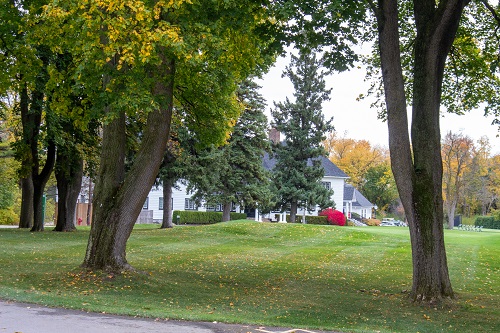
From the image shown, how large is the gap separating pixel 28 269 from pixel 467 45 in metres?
13.4

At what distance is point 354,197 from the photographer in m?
78.8

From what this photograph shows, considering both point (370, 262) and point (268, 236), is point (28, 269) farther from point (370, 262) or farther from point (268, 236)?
point (268, 236)

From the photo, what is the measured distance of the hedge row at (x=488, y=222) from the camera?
72.8 metres

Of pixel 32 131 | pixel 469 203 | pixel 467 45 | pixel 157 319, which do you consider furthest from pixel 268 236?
pixel 469 203

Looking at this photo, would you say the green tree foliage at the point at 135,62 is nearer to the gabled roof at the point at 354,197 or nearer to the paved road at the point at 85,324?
the paved road at the point at 85,324

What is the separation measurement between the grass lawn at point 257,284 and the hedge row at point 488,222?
48498 mm

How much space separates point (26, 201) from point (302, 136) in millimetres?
23076

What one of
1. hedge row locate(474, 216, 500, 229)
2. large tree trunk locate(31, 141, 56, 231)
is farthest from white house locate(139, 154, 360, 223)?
large tree trunk locate(31, 141, 56, 231)

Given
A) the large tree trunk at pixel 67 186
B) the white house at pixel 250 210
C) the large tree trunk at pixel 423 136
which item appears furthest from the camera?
the white house at pixel 250 210

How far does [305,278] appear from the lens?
17.2m

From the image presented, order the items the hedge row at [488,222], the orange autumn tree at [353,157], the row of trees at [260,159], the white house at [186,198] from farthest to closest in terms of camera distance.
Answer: the orange autumn tree at [353,157], the hedge row at [488,222], the white house at [186,198], the row of trees at [260,159]

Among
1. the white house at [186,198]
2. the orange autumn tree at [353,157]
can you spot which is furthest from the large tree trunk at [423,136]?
the orange autumn tree at [353,157]

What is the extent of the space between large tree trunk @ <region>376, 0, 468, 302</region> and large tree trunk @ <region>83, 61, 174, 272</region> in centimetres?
514

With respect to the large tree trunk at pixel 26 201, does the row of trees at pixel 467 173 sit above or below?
above
